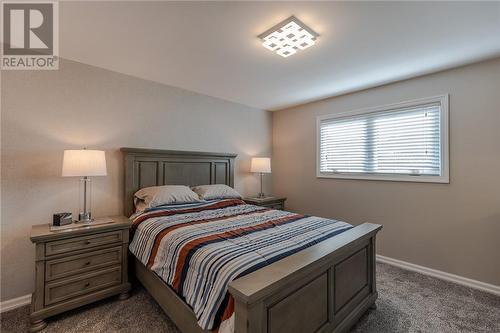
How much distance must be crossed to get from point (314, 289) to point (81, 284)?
6.44ft

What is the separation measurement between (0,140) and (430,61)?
419 cm

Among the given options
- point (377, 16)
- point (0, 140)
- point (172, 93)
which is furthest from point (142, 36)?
point (377, 16)

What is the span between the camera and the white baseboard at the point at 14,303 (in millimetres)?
2037

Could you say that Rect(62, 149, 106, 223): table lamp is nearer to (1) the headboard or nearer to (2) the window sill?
(1) the headboard

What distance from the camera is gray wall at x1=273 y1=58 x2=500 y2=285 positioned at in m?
2.37

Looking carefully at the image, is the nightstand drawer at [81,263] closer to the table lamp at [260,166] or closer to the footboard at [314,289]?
the footboard at [314,289]

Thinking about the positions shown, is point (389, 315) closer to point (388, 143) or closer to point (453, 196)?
point (453, 196)

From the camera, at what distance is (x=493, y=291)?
231cm

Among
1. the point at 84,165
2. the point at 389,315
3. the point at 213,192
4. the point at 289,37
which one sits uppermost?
the point at 289,37

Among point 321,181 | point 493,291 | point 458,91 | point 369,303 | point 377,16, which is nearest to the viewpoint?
point 377,16

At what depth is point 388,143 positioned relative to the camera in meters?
3.09

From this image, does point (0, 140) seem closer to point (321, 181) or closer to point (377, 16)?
point (377, 16)

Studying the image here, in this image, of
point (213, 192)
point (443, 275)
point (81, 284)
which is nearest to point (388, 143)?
point (443, 275)

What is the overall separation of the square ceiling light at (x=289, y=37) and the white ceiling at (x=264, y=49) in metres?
0.06
